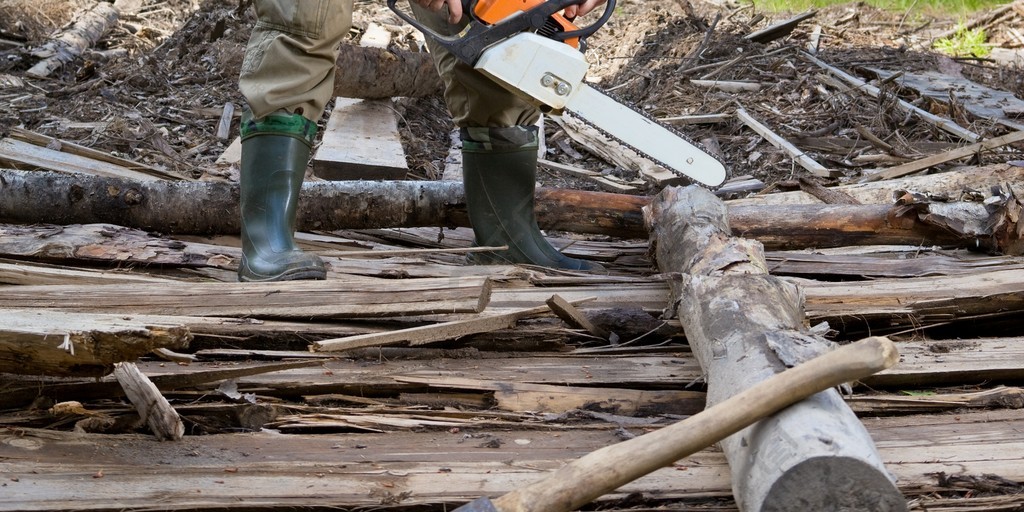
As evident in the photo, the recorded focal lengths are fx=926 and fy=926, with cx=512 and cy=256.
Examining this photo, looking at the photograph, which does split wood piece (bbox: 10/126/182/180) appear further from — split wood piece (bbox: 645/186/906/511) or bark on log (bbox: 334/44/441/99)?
split wood piece (bbox: 645/186/906/511)

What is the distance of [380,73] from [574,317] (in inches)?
132

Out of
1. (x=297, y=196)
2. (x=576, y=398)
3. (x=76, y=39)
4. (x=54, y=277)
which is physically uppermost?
(x=76, y=39)

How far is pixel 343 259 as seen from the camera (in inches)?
128

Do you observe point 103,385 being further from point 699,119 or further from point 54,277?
point 699,119

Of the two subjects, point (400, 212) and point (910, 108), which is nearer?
point (400, 212)

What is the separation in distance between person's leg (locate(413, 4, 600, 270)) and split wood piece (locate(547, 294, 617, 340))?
30.7 inches

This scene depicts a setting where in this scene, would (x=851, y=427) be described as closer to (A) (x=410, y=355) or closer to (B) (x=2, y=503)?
(A) (x=410, y=355)

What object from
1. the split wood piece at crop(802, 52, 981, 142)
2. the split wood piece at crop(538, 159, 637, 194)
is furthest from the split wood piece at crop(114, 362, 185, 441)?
the split wood piece at crop(802, 52, 981, 142)

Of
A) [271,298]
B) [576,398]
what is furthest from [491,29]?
[576,398]

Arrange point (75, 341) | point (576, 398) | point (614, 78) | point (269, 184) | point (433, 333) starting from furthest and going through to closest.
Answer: point (614, 78) → point (269, 184) → point (433, 333) → point (576, 398) → point (75, 341)

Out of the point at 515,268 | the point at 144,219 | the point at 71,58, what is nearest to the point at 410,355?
the point at 515,268

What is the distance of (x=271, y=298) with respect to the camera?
258 centimetres

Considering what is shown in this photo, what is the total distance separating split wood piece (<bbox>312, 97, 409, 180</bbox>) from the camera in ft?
14.5

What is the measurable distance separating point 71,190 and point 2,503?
1.99 meters
